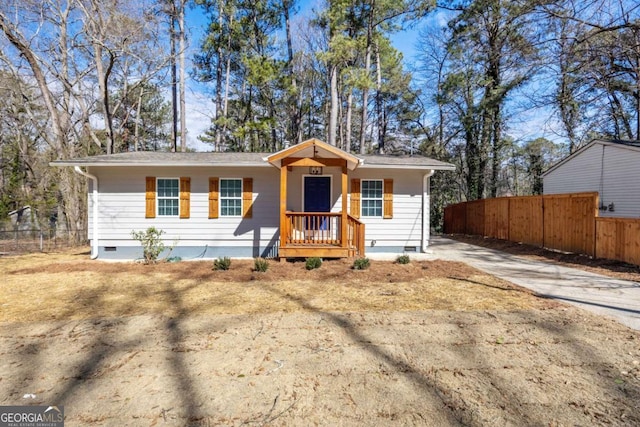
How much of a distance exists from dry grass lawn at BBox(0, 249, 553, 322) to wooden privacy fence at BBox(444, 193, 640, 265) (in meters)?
3.89

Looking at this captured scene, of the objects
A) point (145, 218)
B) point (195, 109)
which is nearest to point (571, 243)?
point (145, 218)

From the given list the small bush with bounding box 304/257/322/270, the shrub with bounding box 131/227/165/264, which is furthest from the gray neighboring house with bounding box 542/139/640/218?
the shrub with bounding box 131/227/165/264

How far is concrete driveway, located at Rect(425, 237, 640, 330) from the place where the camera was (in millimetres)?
4527

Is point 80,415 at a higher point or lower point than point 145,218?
lower

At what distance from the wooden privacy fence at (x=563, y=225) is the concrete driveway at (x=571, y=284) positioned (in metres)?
1.50

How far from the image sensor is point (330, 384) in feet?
8.46

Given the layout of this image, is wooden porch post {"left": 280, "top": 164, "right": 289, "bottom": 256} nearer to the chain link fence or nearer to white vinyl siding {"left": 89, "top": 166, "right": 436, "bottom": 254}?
white vinyl siding {"left": 89, "top": 166, "right": 436, "bottom": 254}

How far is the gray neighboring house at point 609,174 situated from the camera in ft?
32.2

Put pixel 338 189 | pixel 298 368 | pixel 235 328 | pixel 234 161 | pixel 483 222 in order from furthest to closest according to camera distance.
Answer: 1. pixel 483 222
2. pixel 338 189
3. pixel 234 161
4. pixel 235 328
5. pixel 298 368

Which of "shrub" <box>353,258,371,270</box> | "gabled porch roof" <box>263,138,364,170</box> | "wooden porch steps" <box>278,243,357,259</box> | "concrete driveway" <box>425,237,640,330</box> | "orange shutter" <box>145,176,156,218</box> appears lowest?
"concrete driveway" <box>425,237,640,330</box>

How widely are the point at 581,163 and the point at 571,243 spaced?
515 centimetres

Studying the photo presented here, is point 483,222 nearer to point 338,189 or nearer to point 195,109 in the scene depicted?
point 338,189

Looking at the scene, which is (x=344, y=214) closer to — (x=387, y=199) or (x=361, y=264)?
(x=361, y=264)

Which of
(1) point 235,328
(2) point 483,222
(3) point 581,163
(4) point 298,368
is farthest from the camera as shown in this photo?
(2) point 483,222
